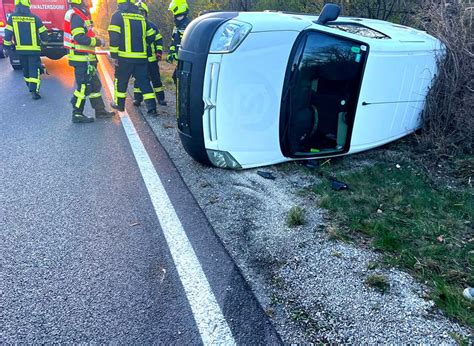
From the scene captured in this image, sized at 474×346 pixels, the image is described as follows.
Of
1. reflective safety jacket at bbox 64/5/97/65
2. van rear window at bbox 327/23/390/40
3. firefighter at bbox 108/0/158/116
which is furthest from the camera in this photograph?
firefighter at bbox 108/0/158/116

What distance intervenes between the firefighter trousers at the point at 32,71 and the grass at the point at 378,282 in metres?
7.73

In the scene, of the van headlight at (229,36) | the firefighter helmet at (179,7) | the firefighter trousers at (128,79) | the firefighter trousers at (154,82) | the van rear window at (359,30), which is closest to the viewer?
the van headlight at (229,36)

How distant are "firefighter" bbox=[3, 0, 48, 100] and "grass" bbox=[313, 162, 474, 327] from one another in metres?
6.68

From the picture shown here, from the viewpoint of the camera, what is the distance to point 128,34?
6.16 meters

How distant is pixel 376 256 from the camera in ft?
8.94

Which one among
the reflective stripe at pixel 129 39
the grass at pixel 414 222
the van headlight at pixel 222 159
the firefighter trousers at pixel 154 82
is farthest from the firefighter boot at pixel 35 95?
the grass at pixel 414 222

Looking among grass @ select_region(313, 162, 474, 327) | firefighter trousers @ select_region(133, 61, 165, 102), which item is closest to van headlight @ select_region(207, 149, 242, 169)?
grass @ select_region(313, 162, 474, 327)

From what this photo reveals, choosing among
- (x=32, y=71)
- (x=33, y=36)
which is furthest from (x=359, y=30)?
(x=33, y=36)

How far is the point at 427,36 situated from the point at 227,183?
311 centimetres

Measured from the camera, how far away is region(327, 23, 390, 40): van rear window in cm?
421

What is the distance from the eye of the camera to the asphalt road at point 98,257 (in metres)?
2.19

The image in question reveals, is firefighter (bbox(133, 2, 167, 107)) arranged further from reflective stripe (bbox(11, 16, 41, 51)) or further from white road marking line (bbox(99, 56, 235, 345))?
white road marking line (bbox(99, 56, 235, 345))

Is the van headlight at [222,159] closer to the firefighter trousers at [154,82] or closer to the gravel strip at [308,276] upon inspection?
the gravel strip at [308,276]

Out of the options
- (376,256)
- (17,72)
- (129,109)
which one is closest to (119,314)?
(376,256)
